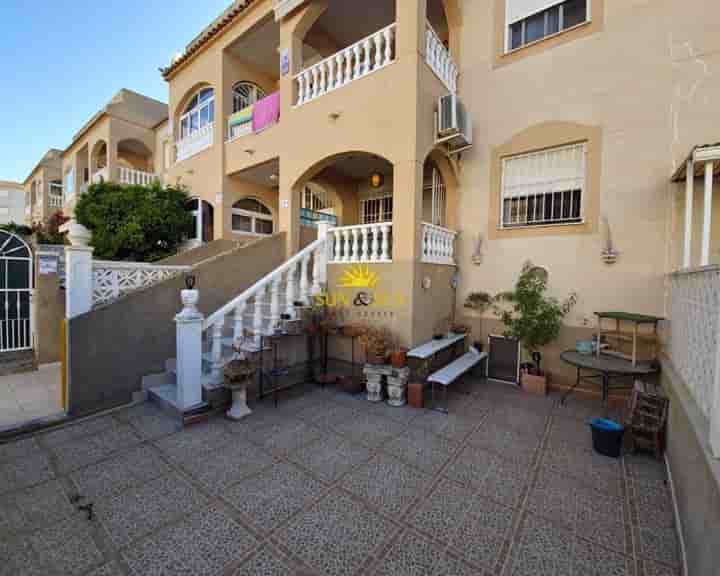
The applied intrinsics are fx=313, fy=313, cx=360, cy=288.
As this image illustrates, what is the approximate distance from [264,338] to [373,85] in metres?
4.87

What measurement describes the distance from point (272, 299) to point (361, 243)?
76.6 inches

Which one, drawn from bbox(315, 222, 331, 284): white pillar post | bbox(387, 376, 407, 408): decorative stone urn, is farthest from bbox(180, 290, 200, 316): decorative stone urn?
bbox(387, 376, 407, 408): decorative stone urn

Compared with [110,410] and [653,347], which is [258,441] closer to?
[110,410]

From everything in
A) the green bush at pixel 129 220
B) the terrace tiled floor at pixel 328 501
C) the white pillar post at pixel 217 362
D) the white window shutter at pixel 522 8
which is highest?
the white window shutter at pixel 522 8

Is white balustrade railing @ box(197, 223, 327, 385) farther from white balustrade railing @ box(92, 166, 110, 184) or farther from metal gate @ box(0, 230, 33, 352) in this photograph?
white balustrade railing @ box(92, 166, 110, 184)

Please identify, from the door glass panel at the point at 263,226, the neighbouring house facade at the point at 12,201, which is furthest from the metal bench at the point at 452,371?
the neighbouring house facade at the point at 12,201

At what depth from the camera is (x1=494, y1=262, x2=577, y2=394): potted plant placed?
5559mm

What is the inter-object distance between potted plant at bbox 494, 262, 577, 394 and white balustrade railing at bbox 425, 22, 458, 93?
404 centimetres

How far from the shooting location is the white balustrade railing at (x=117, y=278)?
15.4ft

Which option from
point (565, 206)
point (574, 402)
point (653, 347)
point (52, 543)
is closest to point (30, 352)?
point (52, 543)

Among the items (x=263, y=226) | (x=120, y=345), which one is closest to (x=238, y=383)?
(x=120, y=345)

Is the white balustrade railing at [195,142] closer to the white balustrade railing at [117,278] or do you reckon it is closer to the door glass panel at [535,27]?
the white balustrade railing at [117,278]

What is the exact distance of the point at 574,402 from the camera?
5.15m

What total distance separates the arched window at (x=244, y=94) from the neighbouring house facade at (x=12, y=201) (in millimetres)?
32384
